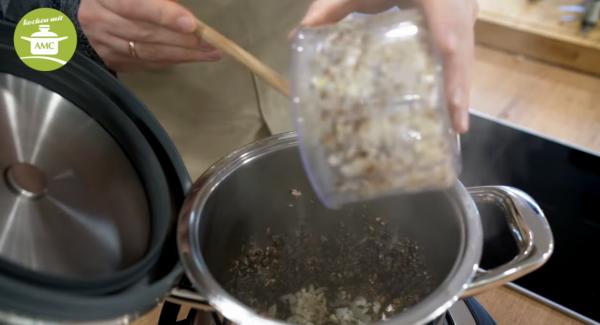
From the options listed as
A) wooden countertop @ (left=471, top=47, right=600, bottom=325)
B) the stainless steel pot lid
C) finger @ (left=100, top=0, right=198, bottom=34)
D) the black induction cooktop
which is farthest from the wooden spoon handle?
wooden countertop @ (left=471, top=47, right=600, bottom=325)

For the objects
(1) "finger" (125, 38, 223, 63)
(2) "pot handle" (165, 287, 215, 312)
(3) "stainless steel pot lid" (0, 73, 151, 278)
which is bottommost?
(2) "pot handle" (165, 287, 215, 312)

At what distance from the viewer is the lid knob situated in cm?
44

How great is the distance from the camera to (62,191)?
472 mm

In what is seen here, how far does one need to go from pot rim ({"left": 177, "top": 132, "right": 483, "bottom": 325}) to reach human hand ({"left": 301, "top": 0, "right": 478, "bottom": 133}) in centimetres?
10

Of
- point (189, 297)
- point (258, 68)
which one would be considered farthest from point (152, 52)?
point (189, 297)

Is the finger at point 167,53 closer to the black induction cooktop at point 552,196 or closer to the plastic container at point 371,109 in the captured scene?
the plastic container at point 371,109

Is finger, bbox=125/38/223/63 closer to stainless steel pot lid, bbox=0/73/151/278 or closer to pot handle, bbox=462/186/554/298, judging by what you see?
stainless steel pot lid, bbox=0/73/151/278

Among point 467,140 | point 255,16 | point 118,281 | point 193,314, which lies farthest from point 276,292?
point 467,140

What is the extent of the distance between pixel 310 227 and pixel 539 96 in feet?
2.06

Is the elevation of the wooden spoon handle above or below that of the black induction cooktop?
above

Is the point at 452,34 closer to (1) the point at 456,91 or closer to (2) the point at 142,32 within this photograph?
(1) the point at 456,91

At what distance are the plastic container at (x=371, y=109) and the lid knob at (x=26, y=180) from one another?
22 centimetres

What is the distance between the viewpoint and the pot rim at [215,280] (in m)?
0.43

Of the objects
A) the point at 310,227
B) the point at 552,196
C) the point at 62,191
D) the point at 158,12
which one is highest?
the point at 158,12
